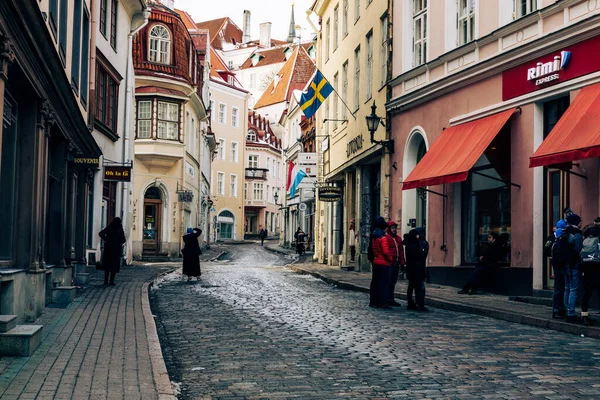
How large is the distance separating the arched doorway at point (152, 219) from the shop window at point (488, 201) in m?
23.2

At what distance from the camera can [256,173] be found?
91.3 metres

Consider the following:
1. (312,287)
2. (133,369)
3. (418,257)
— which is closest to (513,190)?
(418,257)

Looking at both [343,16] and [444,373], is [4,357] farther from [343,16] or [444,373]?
[343,16]

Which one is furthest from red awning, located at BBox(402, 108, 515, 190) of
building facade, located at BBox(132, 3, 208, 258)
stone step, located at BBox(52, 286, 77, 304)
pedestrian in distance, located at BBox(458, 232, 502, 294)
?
building facade, located at BBox(132, 3, 208, 258)

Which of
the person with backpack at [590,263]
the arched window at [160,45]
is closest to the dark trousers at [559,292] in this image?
the person with backpack at [590,263]

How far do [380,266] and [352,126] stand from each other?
16.2 metres

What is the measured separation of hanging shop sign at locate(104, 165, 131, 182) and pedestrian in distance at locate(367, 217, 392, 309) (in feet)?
28.9

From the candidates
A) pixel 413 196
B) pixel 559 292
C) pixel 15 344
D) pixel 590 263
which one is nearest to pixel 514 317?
pixel 559 292

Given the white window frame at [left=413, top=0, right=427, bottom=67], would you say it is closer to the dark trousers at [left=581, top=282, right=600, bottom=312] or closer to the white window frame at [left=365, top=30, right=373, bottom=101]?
the white window frame at [left=365, top=30, right=373, bottom=101]

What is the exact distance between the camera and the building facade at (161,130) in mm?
38094

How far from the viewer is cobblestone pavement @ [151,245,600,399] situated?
7.43m

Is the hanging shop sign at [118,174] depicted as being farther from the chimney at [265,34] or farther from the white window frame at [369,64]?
the chimney at [265,34]

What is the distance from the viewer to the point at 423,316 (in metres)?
14.1

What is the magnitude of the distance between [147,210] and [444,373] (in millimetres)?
33891
